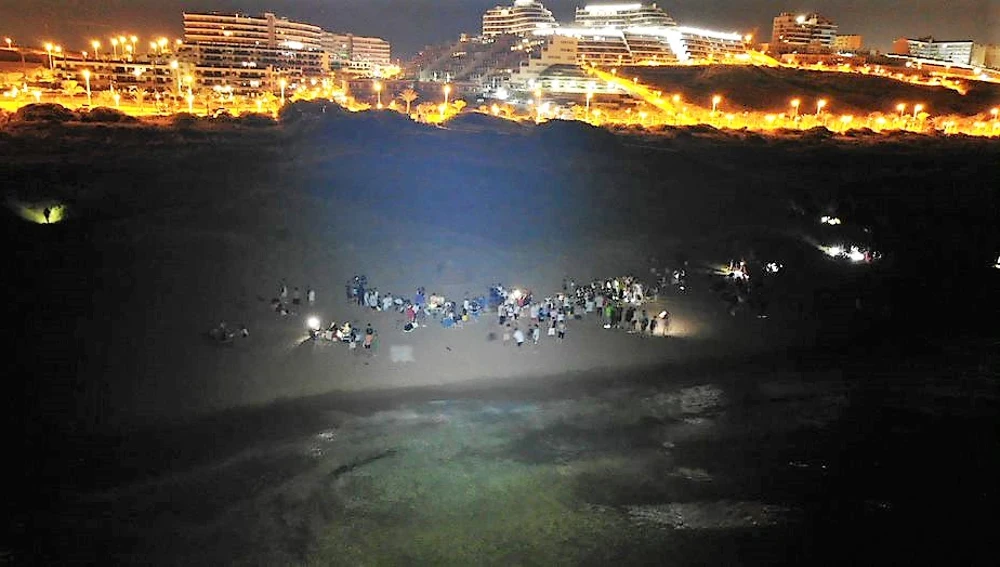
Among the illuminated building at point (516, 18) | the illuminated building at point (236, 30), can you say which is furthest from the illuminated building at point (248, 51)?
the illuminated building at point (516, 18)

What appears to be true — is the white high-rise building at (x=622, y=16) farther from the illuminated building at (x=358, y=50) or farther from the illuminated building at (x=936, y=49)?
the illuminated building at (x=936, y=49)

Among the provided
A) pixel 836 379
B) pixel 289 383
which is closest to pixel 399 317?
pixel 289 383

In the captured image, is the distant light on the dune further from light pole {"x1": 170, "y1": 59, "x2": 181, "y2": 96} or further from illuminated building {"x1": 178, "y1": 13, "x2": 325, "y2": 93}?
illuminated building {"x1": 178, "y1": 13, "x2": 325, "y2": 93}

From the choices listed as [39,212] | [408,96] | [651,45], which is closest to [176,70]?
[408,96]

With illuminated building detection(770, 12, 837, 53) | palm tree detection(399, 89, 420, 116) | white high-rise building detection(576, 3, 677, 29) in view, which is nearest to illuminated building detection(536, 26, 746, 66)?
white high-rise building detection(576, 3, 677, 29)

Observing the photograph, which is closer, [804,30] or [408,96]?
[408,96]

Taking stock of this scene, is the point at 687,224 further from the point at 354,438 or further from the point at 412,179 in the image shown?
the point at 354,438

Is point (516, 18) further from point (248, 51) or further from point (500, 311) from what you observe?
point (500, 311)
